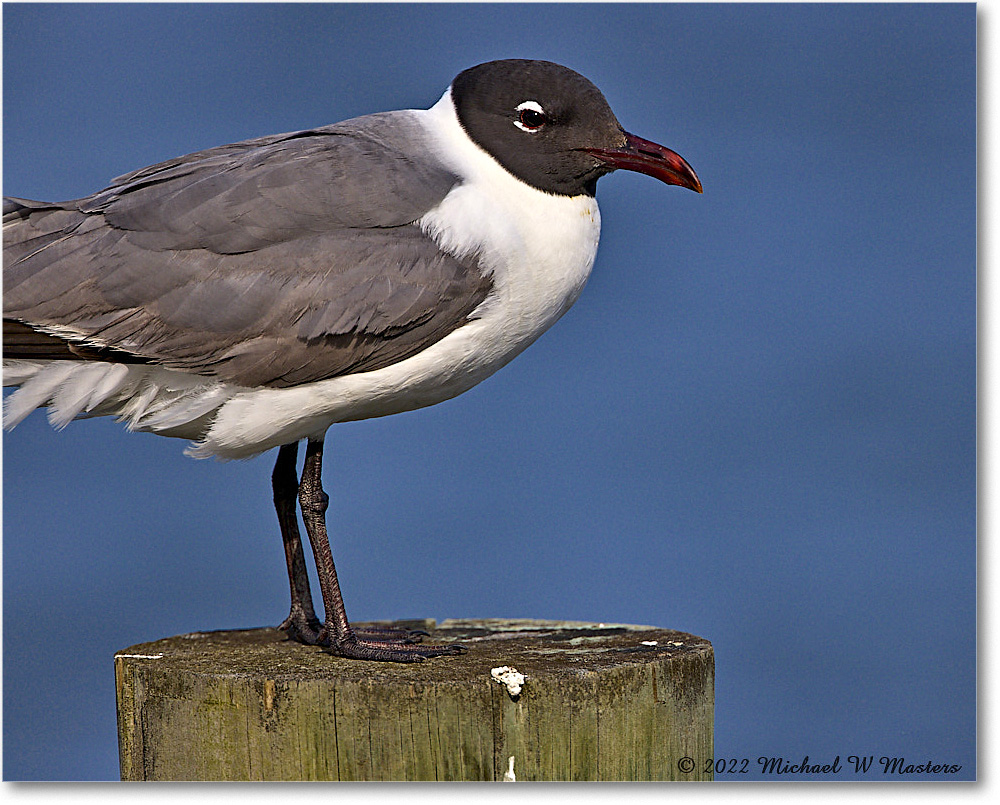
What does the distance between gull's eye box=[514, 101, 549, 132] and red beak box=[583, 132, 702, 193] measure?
0.18 metres

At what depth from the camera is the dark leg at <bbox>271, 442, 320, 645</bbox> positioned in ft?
14.5

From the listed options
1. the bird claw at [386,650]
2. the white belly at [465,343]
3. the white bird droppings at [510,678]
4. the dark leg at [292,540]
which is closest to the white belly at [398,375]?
the white belly at [465,343]

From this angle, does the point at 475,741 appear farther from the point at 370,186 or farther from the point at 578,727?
the point at 370,186

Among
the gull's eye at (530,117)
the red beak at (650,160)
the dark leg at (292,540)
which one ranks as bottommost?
the dark leg at (292,540)

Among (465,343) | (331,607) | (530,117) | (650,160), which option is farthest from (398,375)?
(650,160)

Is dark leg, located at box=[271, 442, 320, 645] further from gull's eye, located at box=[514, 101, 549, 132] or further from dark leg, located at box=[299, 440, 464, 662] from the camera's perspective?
gull's eye, located at box=[514, 101, 549, 132]

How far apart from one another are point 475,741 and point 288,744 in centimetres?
50

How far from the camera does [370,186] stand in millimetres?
3875

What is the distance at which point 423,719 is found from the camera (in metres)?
Answer: 3.32

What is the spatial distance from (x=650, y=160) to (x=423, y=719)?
1.92m

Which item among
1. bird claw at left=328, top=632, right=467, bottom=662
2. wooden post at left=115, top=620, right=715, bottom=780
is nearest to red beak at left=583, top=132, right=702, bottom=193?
wooden post at left=115, top=620, right=715, bottom=780

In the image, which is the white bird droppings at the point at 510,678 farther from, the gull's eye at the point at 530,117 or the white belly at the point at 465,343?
the gull's eye at the point at 530,117

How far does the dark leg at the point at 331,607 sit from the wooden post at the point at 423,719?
158 mm

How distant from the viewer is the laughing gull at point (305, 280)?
378cm
